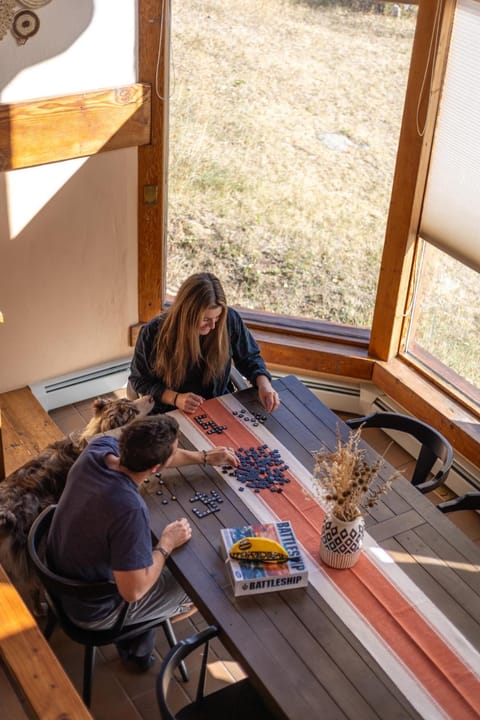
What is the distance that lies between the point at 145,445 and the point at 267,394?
1258mm

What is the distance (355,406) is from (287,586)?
8.93ft

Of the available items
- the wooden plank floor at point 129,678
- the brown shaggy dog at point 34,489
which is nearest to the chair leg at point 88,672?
the wooden plank floor at point 129,678

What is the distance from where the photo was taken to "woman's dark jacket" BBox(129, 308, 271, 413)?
4.34 meters

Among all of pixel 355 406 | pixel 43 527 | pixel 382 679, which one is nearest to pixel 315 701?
pixel 382 679

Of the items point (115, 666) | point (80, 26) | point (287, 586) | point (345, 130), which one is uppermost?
point (80, 26)

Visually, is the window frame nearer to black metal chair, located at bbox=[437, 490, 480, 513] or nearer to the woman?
black metal chair, located at bbox=[437, 490, 480, 513]

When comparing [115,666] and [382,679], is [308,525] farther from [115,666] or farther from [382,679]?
[115,666]

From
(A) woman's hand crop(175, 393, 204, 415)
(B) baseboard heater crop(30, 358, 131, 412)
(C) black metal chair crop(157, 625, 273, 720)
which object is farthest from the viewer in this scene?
(B) baseboard heater crop(30, 358, 131, 412)

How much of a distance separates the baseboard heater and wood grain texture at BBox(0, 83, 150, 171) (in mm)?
1468

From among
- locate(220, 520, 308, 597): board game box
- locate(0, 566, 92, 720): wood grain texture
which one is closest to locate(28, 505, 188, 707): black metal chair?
locate(0, 566, 92, 720): wood grain texture

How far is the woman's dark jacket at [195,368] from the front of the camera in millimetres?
4340

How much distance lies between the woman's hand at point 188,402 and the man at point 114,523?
82 centimetres

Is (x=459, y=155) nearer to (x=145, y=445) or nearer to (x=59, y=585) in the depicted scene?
(x=145, y=445)

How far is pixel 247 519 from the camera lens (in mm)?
3502
